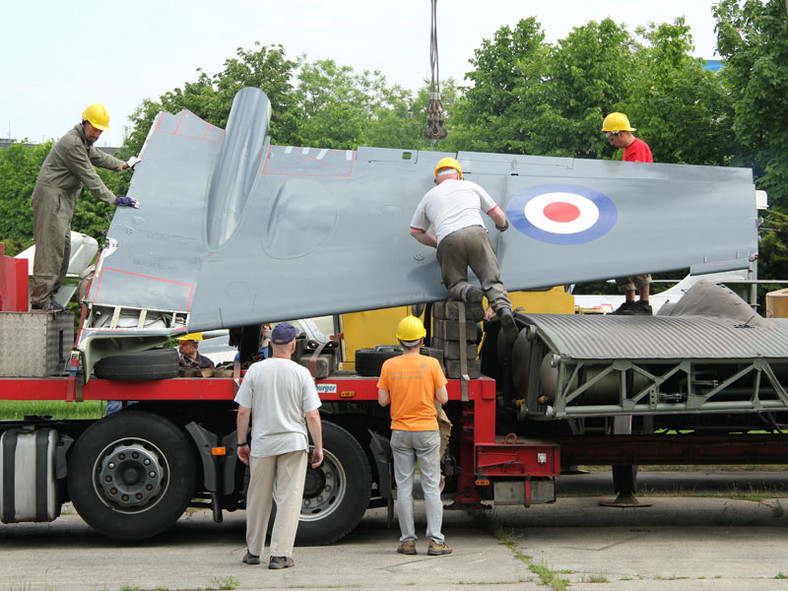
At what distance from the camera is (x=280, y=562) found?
729 cm

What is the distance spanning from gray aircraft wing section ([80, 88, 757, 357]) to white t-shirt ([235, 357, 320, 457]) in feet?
4.57

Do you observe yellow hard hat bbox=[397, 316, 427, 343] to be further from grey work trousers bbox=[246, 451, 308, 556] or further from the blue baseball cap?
grey work trousers bbox=[246, 451, 308, 556]

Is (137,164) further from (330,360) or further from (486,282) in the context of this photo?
(486,282)

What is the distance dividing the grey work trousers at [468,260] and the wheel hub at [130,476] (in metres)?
2.85

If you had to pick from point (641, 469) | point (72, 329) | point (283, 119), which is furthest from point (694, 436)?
point (283, 119)

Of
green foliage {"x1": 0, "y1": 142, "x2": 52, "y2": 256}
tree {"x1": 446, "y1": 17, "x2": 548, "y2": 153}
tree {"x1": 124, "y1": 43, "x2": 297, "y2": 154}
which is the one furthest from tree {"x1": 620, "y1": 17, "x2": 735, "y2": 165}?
green foliage {"x1": 0, "y1": 142, "x2": 52, "y2": 256}

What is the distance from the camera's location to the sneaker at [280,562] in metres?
7.27

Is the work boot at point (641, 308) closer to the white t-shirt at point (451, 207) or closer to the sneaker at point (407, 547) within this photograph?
the white t-shirt at point (451, 207)

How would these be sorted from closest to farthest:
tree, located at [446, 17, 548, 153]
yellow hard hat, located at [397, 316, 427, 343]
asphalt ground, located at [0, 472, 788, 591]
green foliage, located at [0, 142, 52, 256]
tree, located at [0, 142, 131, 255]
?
asphalt ground, located at [0, 472, 788, 591], yellow hard hat, located at [397, 316, 427, 343], tree, located at [446, 17, 548, 153], tree, located at [0, 142, 131, 255], green foliage, located at [0, 142, 52, 256]

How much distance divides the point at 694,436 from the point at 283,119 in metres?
38.6

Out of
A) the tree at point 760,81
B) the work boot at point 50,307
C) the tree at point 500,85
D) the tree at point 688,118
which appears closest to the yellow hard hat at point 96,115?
the work boot at point 50,307

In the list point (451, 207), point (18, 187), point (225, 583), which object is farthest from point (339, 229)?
point (18, 187)

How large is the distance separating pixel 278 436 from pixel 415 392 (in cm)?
114

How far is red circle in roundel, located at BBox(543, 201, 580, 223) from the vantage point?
9.31 m
